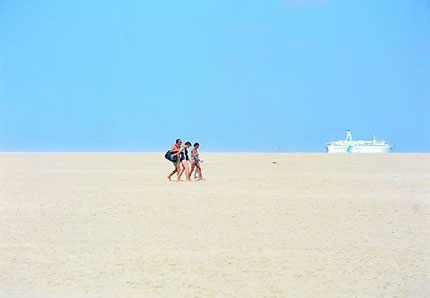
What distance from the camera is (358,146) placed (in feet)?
398

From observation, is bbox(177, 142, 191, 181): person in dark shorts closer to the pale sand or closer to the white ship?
the pale sand

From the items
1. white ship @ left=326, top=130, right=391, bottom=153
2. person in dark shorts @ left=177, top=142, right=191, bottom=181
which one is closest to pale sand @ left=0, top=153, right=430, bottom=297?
person in dark shorts @ left=177, top=142, right=191, bottom=181

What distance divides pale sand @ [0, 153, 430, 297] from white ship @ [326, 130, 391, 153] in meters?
106

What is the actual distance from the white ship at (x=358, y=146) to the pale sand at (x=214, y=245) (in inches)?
4164

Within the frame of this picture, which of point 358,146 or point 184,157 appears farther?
point 358,146

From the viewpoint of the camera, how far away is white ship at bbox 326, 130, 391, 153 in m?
120

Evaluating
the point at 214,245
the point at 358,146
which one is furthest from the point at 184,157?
the point at 358,146

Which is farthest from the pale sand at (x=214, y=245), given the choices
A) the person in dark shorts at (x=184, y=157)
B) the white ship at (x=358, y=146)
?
the white ship at (x=358, y=146)

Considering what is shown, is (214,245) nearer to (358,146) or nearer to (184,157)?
(184,157)

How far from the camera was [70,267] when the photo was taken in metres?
8.11

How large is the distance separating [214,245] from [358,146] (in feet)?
376

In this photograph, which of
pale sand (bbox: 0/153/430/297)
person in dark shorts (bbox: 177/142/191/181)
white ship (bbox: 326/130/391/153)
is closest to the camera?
pale sand (bbox: 0/153/430/297)

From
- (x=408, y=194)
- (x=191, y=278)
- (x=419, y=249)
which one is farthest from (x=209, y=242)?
(x=408, y=194)

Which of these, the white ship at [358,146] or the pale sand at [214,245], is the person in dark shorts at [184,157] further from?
the white ship at [358,146]
